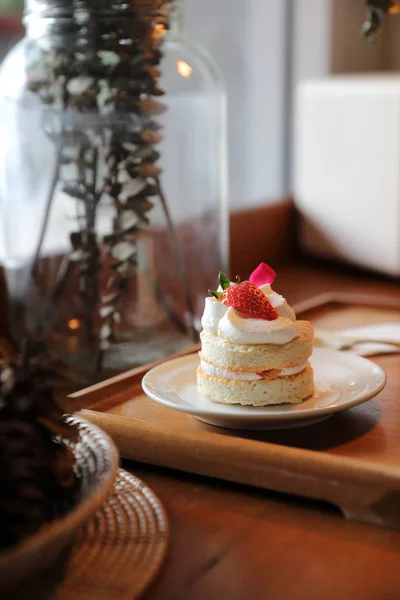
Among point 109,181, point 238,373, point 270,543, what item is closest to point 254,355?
point 238,373

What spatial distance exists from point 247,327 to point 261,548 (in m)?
0.21

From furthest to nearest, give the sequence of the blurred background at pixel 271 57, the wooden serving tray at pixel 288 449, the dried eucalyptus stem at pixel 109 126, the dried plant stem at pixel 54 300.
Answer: the blurred background at pixel 271 57 < the dried plant stem at pixel 54 300 < the dried eucalyptus stem at pixel 109 126 < the wooden serving tray at pixel 288 449

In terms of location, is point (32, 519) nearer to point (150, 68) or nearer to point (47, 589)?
point (47, 589)

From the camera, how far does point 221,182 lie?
52.1 inches

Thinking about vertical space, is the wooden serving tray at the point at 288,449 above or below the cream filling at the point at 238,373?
below

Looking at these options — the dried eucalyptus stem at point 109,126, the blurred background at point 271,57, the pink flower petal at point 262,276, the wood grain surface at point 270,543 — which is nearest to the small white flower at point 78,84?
the dried eucalyptus stem at point 109,126

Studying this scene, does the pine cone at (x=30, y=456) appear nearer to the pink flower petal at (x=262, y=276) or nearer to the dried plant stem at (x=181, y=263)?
the pink flower petal at (x=262, y=276)

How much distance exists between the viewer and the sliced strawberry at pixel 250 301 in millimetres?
718

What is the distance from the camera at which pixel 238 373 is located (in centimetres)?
71

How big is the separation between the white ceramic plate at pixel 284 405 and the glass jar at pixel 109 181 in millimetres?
304

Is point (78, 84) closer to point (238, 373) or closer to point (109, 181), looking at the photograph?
point (109, 181)

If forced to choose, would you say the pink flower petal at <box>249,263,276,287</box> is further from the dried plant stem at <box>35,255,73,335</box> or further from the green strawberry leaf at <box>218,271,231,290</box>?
the dried plant stem at <box>35,255,73,335</box>

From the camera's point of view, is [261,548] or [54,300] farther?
[54,300]

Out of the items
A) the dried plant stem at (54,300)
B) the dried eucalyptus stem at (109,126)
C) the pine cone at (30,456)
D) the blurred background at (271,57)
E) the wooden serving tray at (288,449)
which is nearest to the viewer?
the pine cone at (30,456)
